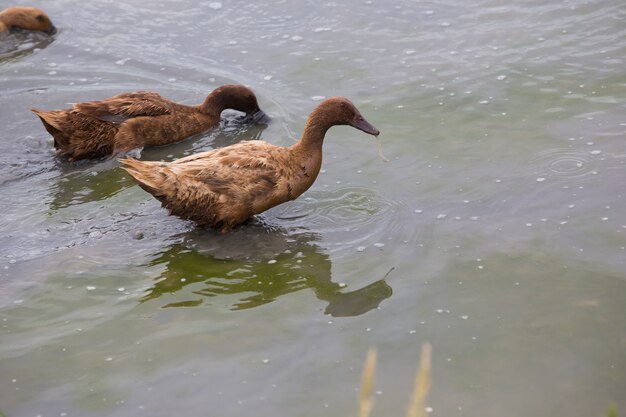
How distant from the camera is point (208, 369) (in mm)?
6168

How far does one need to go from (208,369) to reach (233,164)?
8.10 feet

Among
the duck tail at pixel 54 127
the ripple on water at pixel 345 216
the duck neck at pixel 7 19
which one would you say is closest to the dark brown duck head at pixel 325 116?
the ripple on water at pixel 345 216

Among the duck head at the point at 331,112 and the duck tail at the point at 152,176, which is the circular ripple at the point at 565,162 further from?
the duck tail at the point at 152,176

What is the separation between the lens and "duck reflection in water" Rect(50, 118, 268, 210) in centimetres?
902

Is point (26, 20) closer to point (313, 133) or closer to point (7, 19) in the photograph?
point (7, 19)

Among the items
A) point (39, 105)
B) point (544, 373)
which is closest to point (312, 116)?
point (544, 373)

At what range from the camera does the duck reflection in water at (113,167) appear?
9016 mm

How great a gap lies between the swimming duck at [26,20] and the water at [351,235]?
594 mm

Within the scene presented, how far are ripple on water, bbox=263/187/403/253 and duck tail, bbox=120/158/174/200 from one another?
3.35 feet

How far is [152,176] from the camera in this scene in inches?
317

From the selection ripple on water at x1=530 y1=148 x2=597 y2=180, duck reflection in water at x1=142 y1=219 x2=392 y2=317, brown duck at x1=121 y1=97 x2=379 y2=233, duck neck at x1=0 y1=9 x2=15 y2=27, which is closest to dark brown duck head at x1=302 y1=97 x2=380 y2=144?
brown duck at x1=121 y1=97 x2=379 y2=233

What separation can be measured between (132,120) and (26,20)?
153 inches

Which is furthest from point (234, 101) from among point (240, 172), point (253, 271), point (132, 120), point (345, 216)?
point (253, 271)

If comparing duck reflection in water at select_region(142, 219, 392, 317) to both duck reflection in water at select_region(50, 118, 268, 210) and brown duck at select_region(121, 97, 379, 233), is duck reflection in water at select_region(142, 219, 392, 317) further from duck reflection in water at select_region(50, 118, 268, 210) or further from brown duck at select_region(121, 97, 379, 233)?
duck reflection in water at select_region(50, 118, 268, 210)
